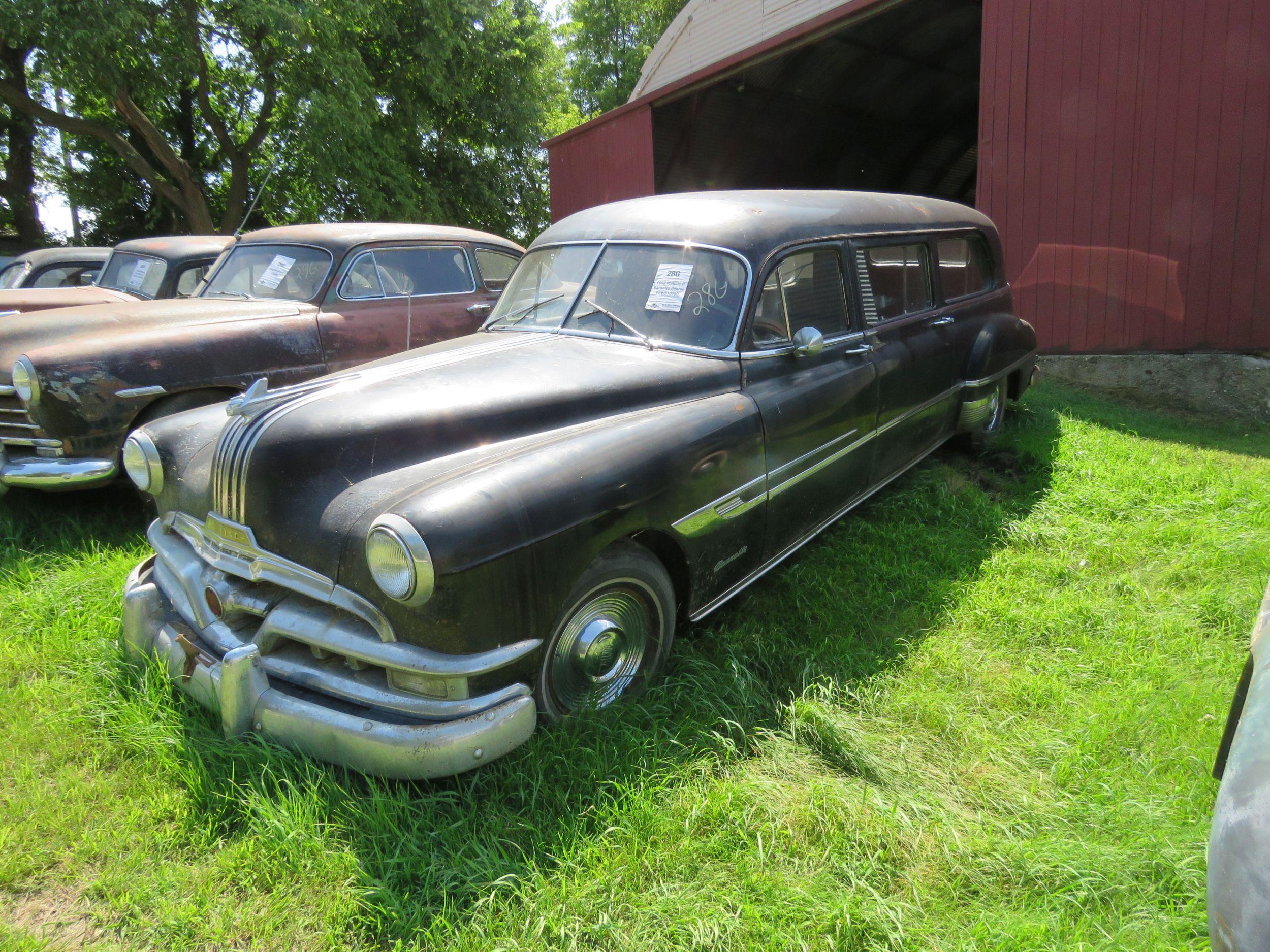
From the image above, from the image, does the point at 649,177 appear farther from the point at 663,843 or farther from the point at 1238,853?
the point at 1238,853

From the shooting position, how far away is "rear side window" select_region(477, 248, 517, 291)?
651 centimetres

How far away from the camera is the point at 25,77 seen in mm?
17281

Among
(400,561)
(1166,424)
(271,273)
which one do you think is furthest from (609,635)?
(1166,424)

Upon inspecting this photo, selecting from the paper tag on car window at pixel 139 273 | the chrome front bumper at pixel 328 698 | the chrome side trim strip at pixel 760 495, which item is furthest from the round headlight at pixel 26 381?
the chrome side trim strip at pixel 760 495

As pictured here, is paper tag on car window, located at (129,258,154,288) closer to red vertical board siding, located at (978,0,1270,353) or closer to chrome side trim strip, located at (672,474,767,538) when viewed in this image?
chrome side trim strip, located at (672,474,767,538)

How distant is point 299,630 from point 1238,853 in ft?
7.49

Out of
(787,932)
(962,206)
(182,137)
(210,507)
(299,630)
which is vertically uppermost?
(182,137)

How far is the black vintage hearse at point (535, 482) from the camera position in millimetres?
2377

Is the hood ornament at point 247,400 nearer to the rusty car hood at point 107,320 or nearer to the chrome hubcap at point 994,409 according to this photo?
the rusty car hood at point 107,320

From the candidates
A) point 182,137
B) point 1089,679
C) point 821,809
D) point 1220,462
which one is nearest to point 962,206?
point 1220,462

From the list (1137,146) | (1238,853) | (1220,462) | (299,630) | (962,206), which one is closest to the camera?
(1238,853)

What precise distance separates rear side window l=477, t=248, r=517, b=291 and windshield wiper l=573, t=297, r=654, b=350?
2.90m

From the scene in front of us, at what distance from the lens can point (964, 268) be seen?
215 inches

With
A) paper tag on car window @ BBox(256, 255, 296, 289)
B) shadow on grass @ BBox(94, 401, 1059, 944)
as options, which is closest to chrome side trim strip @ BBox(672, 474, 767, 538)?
shadow on grass @ BBox(94, 401, 1059, 944)
